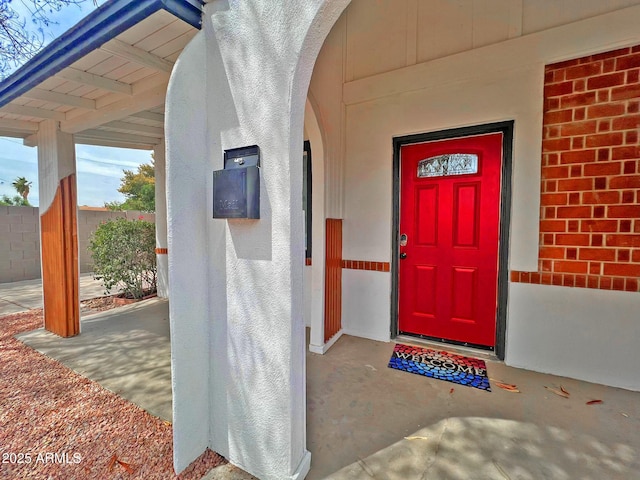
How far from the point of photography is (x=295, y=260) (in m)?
1.38

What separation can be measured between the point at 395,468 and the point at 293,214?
4.93 ft

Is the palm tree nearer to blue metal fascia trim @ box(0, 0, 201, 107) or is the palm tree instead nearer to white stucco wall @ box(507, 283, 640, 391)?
blue metal fascia trim @ box(0, 0, 201, 107)

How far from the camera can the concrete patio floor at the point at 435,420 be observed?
155 centimetres

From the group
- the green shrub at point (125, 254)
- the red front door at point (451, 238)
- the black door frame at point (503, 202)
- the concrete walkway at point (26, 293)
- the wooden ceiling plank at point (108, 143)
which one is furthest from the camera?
the green shrub at point (125, 254)

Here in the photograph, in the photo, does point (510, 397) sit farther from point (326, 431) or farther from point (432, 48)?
point (432, 48)

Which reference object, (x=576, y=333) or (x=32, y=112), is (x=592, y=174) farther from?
(x=32, y=112)

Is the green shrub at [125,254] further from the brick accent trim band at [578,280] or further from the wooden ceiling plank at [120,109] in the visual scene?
the brick accent trim band at [578,280]

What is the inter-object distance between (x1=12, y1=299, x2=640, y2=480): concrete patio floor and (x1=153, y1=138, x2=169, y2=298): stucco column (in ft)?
7.58

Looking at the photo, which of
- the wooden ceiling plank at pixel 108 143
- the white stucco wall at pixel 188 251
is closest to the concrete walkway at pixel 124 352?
the white stucco wall at pixel 188 251

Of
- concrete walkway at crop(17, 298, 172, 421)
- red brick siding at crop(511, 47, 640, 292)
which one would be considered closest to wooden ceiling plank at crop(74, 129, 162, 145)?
concrete walkway at crop(17, 298, 172, 421)

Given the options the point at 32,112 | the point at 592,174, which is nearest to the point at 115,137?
the point at 32,112

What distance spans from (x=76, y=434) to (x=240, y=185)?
→ 1.98 meters

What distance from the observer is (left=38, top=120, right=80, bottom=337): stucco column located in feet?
11.0

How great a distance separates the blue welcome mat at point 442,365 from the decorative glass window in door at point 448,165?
1.86 metres
